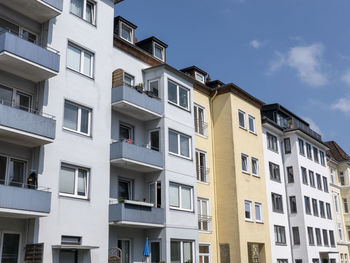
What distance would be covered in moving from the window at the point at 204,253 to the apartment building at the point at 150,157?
2.44 meters

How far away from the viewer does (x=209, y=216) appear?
28094mm

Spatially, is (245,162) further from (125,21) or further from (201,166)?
(125,21)

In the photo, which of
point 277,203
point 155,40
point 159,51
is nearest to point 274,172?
point 277,203

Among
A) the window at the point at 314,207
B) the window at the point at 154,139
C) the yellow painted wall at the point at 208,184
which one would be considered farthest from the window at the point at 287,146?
the window at the point at 154,139

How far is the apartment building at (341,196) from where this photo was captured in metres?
47.9

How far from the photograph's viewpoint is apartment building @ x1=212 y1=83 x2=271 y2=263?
2828 centimetres

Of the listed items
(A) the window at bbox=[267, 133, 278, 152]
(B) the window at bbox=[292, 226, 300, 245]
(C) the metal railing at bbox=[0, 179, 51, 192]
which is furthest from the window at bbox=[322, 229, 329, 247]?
(C) the metal railing at bbox=[0, 179, 51, 192]

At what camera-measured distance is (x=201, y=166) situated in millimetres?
28641

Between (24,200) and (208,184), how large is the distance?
49.1ft

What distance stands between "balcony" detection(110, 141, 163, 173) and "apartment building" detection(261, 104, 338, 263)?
15.1 m

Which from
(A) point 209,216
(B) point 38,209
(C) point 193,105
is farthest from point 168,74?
(B) point 38,209

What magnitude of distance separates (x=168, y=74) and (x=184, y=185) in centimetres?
638

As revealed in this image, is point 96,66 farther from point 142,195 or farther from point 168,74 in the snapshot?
point 142,195

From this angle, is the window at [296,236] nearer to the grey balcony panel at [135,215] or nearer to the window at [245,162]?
the window at [245,162]
